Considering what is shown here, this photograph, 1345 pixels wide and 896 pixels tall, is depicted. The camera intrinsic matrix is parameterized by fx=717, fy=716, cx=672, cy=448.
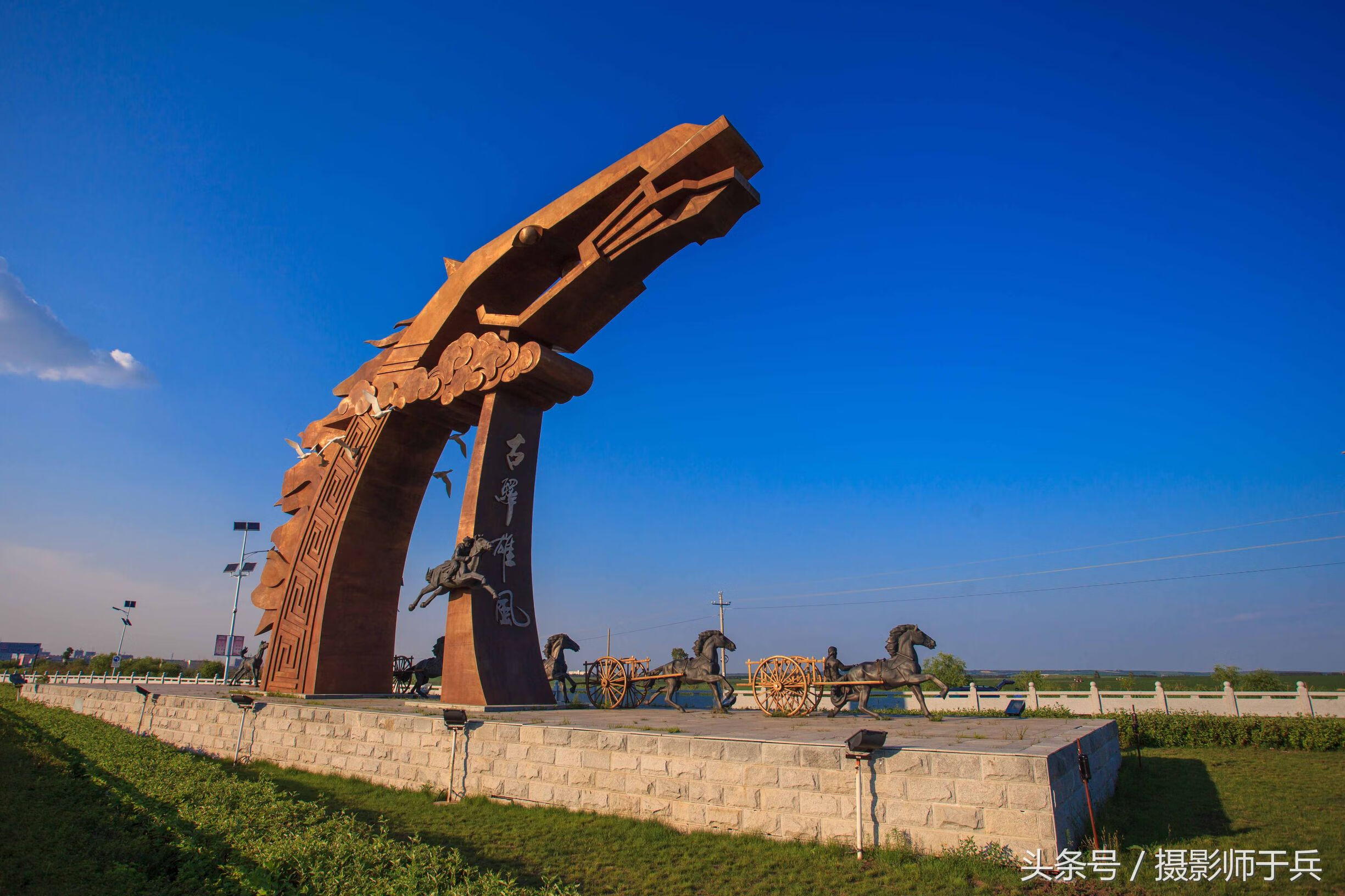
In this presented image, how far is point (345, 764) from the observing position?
9688mm

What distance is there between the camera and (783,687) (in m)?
10.9

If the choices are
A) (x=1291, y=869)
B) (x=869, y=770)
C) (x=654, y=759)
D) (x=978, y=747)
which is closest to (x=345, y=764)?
(x=654, y=759)

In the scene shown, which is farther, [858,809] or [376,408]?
[376,408]

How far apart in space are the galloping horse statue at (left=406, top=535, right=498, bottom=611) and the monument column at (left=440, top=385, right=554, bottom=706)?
100 millimetres

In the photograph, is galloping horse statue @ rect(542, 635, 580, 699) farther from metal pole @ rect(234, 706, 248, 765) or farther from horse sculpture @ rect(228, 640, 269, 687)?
horse sculpture @ rect(228, 640, 269, 687)

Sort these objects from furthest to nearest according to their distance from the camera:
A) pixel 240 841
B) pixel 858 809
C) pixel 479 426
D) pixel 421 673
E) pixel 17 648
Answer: pixel 17 648
pixel 421 673
pixel 479 426
pixel 858 809
pixel 240 841

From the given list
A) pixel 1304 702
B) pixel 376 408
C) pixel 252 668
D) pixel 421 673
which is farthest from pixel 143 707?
pixel 1304 702

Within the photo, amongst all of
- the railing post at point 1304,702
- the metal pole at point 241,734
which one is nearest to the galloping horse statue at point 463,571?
the metal pole at point 241,734

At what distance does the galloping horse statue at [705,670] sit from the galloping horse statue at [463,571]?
3293mm

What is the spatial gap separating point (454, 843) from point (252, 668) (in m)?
14.4

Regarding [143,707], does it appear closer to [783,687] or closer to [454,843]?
[454,843]

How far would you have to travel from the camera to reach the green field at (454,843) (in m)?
4.75

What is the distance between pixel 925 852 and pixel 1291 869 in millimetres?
2732

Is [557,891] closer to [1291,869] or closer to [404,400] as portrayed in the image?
[1291,869]
